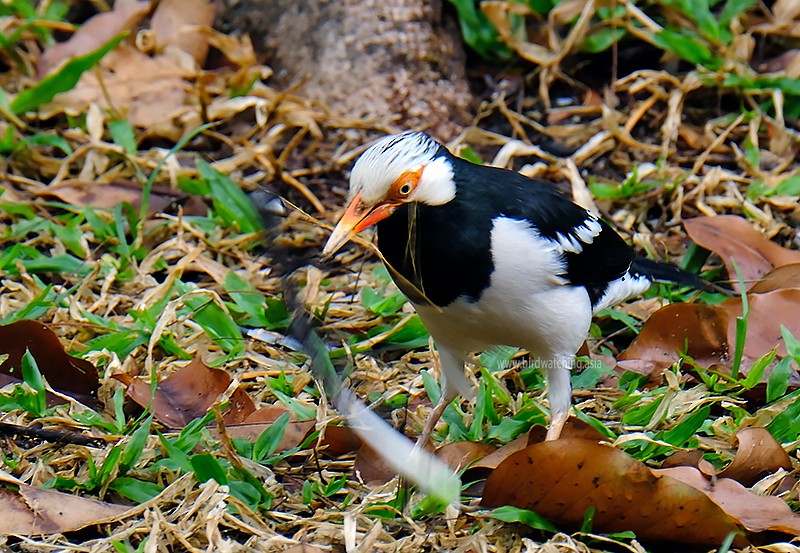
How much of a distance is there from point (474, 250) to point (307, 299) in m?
1.26

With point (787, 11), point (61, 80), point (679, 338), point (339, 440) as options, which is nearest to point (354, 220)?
point (339, 440)

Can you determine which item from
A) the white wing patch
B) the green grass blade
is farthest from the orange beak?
the green grass blade

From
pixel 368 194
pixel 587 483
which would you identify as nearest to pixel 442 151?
pixel 368 194

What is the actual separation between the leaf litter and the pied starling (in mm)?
327

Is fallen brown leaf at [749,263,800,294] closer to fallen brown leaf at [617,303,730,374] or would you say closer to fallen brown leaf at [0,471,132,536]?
fallen brown leaf at [617,303,730,374]

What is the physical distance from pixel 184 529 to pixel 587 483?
109 centimetres

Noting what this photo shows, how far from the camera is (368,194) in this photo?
316 cm

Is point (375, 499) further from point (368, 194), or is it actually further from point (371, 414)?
point (368, 194)

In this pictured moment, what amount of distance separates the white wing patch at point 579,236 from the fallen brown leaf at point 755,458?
2.53 ft

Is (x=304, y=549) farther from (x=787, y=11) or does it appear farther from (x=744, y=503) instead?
(x=787, y=11)

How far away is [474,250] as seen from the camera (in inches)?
124

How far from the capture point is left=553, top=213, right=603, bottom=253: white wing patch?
346 centimetres

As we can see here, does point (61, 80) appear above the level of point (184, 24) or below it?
below

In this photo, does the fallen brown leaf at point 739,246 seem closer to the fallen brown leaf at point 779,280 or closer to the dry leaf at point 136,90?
the fallen brown leaf at point 779,280
